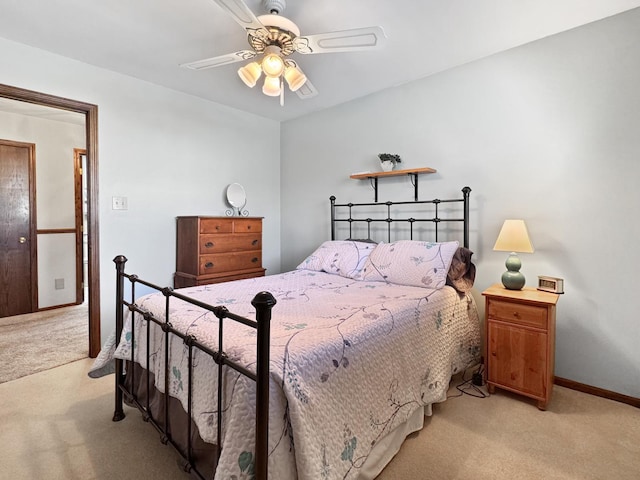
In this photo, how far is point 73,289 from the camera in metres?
4.37

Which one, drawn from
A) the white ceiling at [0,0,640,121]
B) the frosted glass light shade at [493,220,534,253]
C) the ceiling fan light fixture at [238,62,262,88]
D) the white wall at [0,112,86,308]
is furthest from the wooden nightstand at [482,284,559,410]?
the white wall at [0,112,86,308]

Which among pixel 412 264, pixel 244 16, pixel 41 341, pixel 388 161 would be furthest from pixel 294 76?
pixel 41 341

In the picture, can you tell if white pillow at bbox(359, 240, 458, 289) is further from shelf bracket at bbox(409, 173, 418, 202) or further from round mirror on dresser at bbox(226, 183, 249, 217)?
round mirror on dresser at bbox(226, 183, 249, 217)

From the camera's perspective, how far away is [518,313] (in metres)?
2.09

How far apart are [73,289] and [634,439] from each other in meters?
5.58

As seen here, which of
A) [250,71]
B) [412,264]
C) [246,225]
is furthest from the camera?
[246,225]

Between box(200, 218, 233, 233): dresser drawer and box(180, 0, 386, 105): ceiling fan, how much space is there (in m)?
1.39

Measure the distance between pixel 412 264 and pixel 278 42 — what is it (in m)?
1.69

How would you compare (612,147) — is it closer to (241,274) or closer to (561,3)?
(561,3)

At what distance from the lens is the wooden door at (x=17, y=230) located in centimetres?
382

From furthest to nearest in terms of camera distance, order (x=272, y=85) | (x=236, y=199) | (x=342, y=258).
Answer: (x=236, y=199), (x=342, y=258), (x=272, y=85)

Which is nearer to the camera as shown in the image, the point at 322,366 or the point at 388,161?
the point at 322,366

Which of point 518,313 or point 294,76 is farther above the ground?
point 294,76

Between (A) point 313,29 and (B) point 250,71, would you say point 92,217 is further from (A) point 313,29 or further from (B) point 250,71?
(A) point 313,29
